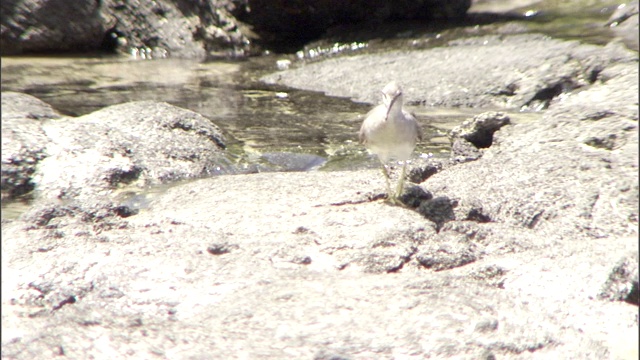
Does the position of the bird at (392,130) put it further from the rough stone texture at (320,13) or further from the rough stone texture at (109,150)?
the rough stone texture at (320,13)

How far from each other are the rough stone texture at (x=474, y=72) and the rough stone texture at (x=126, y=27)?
228cm

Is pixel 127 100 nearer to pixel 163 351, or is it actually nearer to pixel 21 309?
pixel 21 309

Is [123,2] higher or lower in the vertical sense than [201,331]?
higher

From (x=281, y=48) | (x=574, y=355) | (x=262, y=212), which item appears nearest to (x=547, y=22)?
(x=281, y=48)

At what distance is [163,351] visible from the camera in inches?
124

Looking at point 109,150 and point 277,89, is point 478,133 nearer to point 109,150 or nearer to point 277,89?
point 109,150

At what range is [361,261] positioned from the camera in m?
4.39

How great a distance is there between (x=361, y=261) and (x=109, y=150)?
316cm

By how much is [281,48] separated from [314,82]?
2.71 meters

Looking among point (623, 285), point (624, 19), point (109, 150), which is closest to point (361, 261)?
point (623, 285)

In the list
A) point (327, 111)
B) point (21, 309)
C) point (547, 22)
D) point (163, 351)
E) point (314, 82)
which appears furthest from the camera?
point (547, 22)

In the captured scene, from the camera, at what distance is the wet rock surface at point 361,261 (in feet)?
10.9

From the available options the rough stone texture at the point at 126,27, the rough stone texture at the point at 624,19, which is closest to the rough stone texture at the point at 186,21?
the rough stone texture at the point at 126,27

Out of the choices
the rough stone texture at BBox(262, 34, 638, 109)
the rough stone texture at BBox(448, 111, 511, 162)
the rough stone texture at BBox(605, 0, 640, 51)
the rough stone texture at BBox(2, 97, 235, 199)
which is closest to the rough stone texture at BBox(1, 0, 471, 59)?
the rough stone texture at BBox(262, 34, 638, 109)
